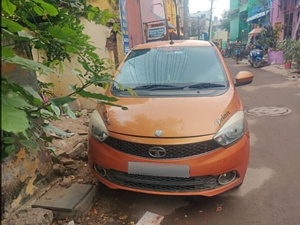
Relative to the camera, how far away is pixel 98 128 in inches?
108

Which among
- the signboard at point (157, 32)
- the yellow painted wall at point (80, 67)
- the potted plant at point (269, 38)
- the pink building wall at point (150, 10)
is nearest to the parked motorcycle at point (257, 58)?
the potted plant at point (269, 38)

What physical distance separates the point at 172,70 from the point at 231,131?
1.29 metres

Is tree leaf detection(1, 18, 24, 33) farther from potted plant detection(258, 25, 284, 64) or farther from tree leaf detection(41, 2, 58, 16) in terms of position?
potted plant detection(258, 25, 284, 64)

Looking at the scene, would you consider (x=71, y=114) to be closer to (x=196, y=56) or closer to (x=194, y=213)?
(x=194, y=213)

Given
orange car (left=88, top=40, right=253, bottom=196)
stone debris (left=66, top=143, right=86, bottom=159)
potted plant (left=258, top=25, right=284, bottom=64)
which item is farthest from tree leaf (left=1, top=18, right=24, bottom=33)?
potted plant (left=258, top=25, right=284, bottom=64)

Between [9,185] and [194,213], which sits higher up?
[9,185]

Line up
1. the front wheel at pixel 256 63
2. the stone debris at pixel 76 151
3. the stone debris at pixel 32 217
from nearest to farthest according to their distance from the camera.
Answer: the stone debris at pixel 32 217 < the stone debris at pixel 76 151 < the front wheel at pixel 256 63

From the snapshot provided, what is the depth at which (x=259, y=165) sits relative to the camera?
3656 millimetres

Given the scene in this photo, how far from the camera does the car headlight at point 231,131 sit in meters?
2.51

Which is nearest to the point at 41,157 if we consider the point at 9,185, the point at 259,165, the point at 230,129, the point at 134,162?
the point at 9,185

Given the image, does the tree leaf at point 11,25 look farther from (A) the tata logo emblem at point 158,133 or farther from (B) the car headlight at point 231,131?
(B) the car headlight at point 231,131

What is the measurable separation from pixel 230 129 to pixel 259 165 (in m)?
1.39

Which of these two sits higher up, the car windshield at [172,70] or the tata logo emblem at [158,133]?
the car windshield at [172,70]

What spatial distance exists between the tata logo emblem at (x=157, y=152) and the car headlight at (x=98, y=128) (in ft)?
1.56
